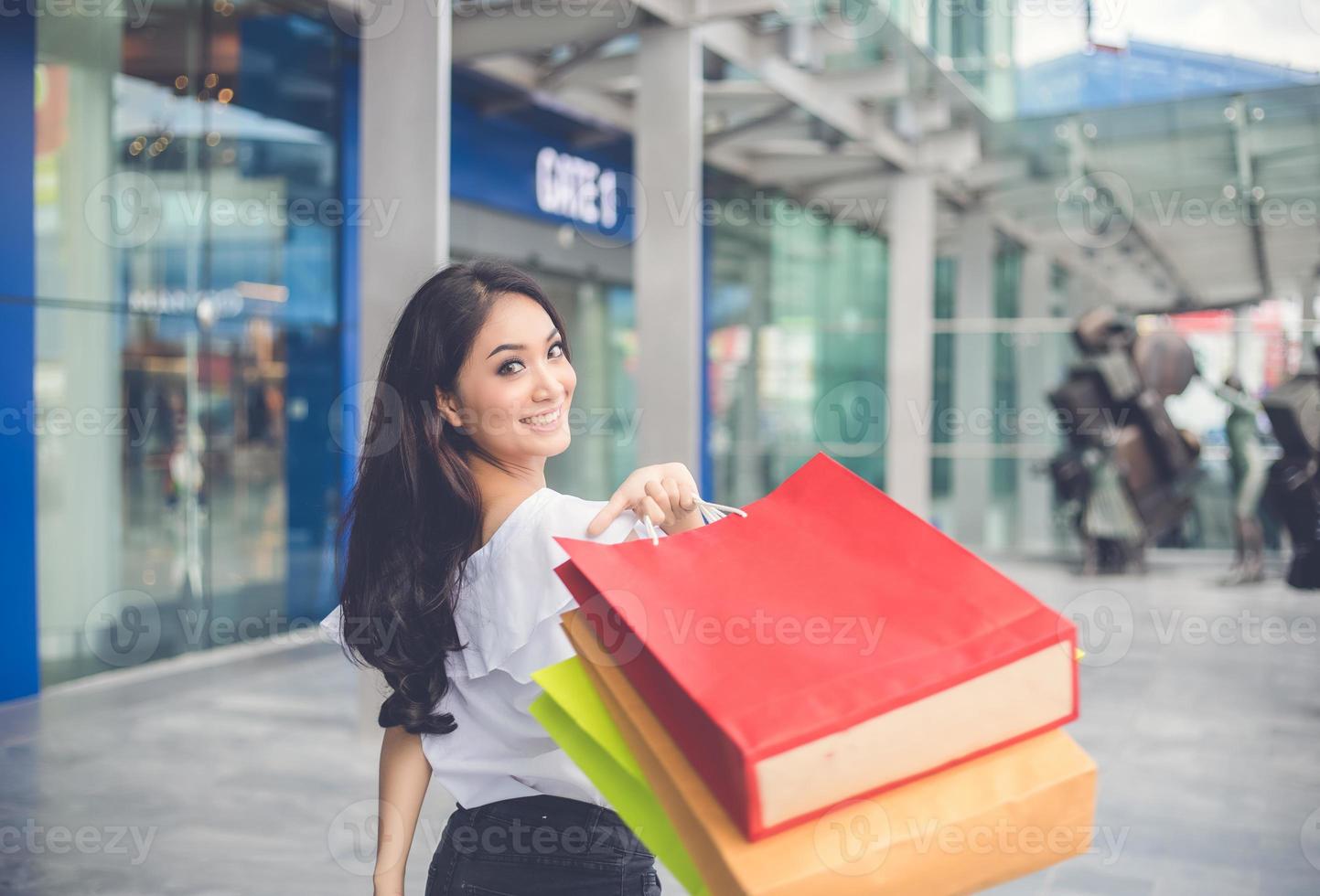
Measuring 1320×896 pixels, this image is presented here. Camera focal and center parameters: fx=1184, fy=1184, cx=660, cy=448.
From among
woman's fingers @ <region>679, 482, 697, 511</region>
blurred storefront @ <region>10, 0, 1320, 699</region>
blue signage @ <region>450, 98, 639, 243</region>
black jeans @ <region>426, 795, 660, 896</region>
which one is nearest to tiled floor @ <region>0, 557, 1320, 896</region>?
blurred storefront @ <region>10, 0, 1320, 699</region>

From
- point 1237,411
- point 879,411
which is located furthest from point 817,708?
point 879,411

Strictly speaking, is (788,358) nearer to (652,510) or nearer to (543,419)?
(543,419)

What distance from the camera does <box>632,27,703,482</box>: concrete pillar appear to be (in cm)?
724

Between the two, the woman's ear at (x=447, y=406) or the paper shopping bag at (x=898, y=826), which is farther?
the woman's ear at (x=447, y=406)

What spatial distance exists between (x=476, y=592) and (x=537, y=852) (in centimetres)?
32

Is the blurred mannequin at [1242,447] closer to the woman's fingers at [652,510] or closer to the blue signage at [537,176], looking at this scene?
the blue signage at [537,176]

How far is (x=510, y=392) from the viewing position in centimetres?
146

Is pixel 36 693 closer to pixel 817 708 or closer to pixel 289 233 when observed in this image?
pixel 289 233

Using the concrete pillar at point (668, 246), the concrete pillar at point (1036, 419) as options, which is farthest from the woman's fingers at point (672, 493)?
the concrete pillar at point (1036, 419)

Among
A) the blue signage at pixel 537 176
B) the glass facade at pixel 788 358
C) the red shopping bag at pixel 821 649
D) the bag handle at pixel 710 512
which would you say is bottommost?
the red shopping bag at pixel 821 649

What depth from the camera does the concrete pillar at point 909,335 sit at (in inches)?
484

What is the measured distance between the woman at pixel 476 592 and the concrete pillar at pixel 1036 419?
13195mm

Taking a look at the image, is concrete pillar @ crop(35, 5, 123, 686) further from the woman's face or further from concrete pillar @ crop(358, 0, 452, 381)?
the woman's face

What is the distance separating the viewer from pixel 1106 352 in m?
11.1
